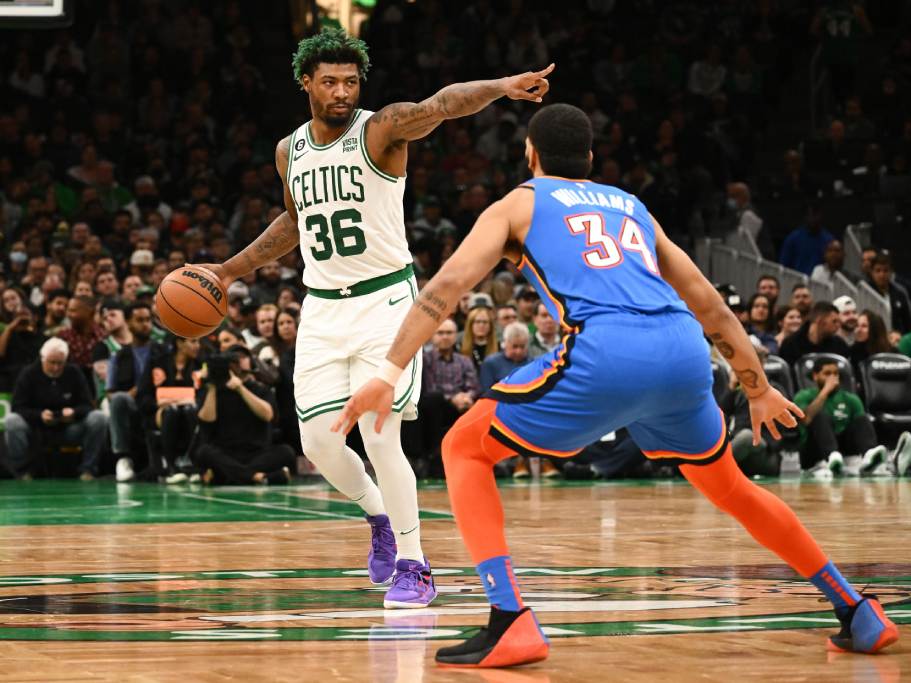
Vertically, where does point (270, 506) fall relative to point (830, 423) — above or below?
below

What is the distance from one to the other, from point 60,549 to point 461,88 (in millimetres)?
3618

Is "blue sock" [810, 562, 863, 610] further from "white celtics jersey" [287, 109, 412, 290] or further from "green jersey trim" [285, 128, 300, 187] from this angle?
"green jersey trim" [285, 128, 300, 187]

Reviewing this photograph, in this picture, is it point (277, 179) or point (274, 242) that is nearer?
point (274, 242)

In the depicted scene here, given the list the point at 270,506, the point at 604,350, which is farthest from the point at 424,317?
the point at 270,506

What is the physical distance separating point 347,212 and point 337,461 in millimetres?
1039

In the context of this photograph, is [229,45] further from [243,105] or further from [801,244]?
[801,244]

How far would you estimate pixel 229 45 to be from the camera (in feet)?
73.5

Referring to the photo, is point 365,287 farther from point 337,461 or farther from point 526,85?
point 526,85

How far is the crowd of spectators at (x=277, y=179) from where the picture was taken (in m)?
15.0

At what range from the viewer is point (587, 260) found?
4.93 m

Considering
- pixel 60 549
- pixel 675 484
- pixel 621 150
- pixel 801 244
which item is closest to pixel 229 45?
pixel 621 150

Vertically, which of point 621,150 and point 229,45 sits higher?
point 229,45

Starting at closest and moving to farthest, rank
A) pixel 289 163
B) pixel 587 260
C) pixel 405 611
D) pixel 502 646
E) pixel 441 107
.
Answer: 1. pixel 502 646
2. pixel 587 260
3. pixel 405 611
4. pixel 441 107
5. pixel 289 163

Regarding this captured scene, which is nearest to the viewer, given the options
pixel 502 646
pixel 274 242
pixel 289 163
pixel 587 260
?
pixel 502 646
